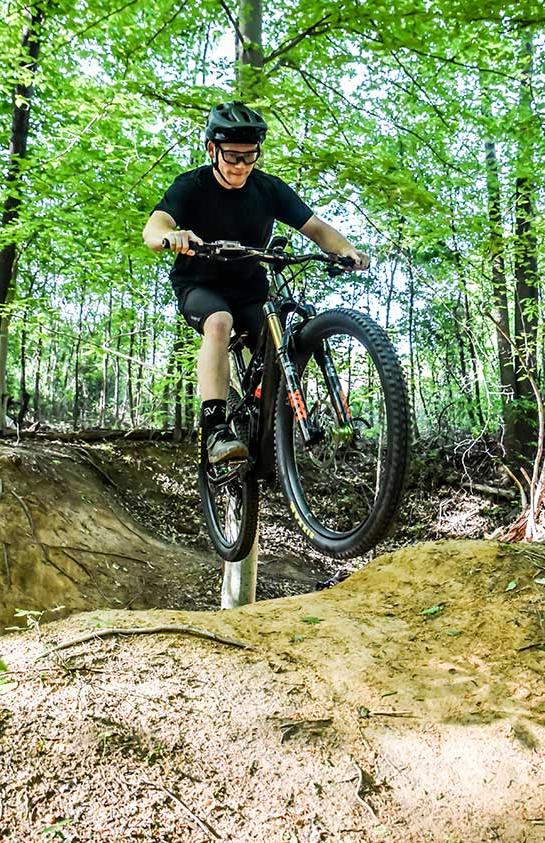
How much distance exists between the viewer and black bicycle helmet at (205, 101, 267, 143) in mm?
3018

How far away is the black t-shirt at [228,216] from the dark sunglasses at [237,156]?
21 centimetres

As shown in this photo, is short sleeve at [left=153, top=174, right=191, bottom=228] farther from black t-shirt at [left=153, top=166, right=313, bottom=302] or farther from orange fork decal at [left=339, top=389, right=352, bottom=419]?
orange fork decal at [left=339, top=389, right=352, bottom=419]

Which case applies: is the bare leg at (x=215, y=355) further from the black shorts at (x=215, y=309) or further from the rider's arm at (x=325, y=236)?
the rider's arm at (x=325, y=236)

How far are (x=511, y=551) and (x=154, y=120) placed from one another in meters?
4.86

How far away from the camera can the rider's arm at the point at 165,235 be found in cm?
286

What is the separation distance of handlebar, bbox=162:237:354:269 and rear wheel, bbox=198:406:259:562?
111 cm

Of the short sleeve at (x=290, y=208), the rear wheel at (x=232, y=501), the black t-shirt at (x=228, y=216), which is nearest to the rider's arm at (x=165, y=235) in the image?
the black t-shirt at (x=228, y=216)

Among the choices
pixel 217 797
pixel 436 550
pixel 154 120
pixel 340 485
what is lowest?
pixel 217 797

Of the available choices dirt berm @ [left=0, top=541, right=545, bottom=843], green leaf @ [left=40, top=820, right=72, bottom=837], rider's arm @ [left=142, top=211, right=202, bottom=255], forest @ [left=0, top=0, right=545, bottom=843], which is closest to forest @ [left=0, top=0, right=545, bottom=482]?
forest @ [left=0, top=0, right=545, bottom=843]

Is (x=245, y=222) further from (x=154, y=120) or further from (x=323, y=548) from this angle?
(x=154, y=120)

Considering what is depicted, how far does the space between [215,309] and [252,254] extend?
17.2 inches

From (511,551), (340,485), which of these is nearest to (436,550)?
(511,551)

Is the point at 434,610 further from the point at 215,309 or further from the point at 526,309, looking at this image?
the point at 526,309

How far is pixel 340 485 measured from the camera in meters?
3.29
